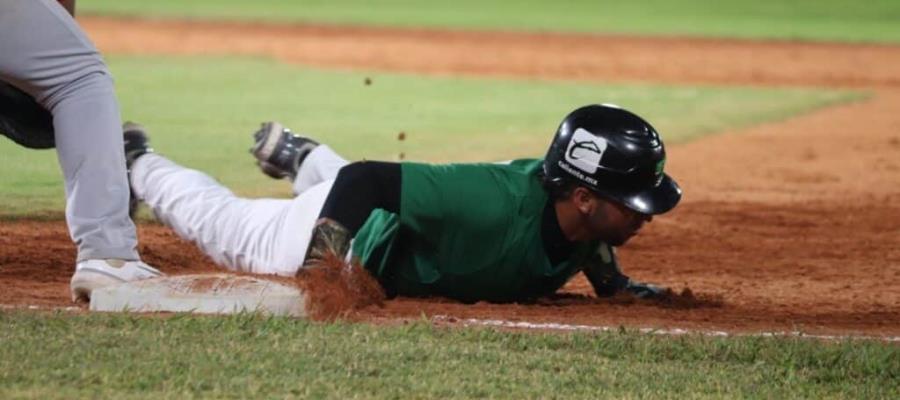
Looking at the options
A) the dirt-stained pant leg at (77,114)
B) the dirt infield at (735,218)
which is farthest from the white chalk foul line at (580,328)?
the dirt-stained pant leg at (77,114)

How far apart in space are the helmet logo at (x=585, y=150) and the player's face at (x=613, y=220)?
0.37 feet

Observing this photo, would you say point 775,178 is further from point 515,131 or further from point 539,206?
point 539,206

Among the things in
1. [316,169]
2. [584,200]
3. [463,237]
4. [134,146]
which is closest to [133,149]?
[134,146]

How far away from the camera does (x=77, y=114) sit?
17.0 ft

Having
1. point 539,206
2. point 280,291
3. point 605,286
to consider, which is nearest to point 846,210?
point 605,286

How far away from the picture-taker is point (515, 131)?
1216 centimetres

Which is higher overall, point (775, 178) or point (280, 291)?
point (280, 291)

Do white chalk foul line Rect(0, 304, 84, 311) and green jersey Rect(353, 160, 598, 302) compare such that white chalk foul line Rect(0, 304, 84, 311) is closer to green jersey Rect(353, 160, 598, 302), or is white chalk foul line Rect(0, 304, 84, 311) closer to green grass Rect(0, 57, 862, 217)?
green jersey Rect(353, 160, 598, 302)

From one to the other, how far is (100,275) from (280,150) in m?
1.78

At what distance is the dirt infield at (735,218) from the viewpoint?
567 centimetres

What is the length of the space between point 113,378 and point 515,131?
8.18 metres

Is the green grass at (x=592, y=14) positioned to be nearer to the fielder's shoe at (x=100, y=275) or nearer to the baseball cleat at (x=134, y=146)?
Result: the baseball cleat at (x=134, y=146)

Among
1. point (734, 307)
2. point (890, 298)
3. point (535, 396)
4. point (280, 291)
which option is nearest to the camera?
point (535, 396)

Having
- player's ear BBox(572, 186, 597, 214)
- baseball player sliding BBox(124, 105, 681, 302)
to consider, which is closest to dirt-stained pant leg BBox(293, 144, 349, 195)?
baseball player sliding BBox(124, 105, 681, 302)
